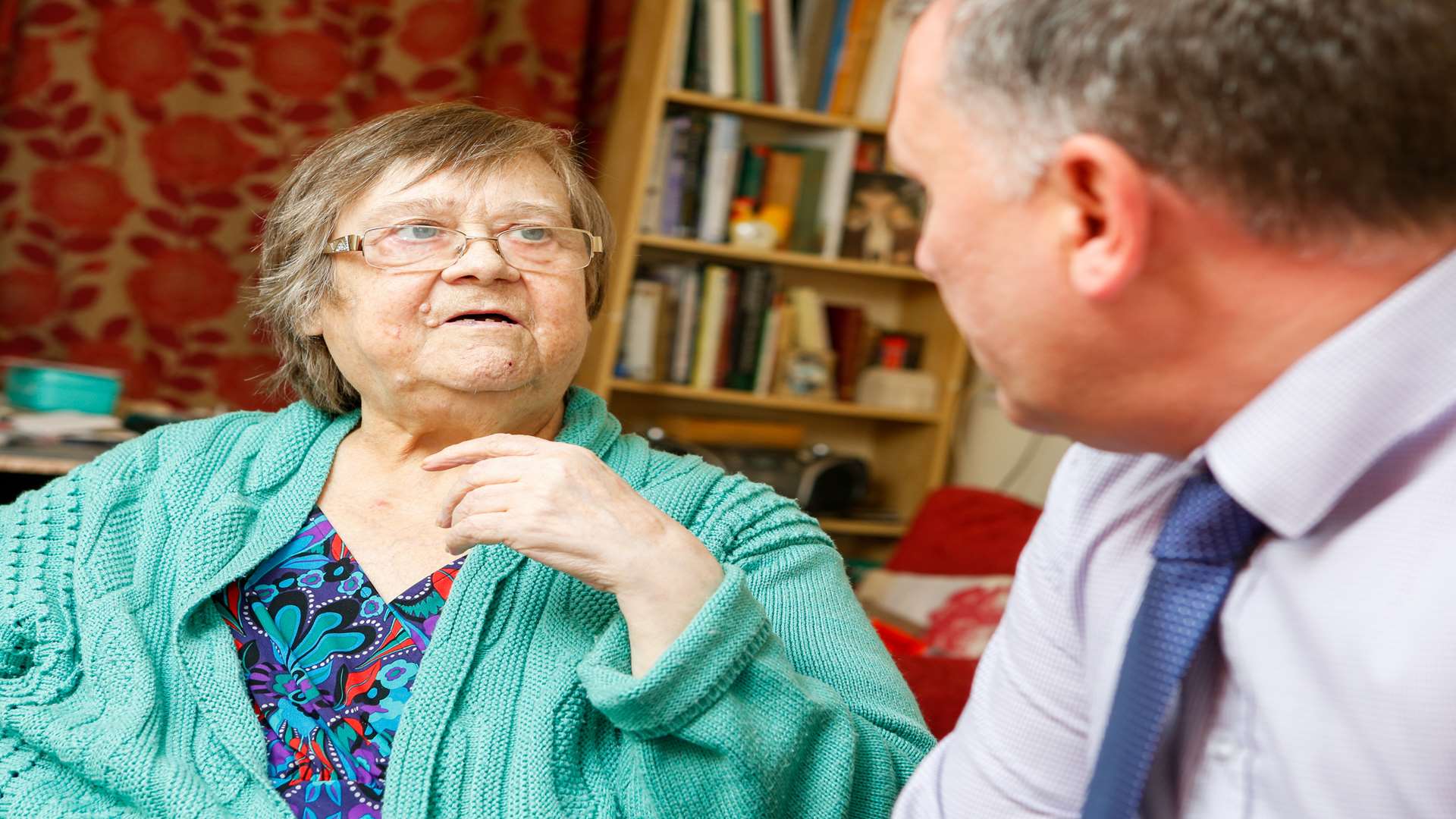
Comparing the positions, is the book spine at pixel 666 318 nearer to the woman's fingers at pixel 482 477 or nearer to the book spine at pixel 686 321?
the book spine at pixel 686 321

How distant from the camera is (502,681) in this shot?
1.19m

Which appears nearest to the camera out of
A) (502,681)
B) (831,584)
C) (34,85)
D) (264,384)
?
(502,681)

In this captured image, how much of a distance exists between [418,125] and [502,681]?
63 cm

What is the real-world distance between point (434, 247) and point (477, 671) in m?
0.46

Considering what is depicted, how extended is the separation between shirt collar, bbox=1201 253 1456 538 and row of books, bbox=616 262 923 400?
2930mm

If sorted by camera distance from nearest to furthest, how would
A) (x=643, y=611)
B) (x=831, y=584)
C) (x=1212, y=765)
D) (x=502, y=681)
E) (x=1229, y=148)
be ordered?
(x=1229, y=148) → (x=1212, y=765) → (x=643, y=611) → (x=502, y=681) → (x=831, y=584)

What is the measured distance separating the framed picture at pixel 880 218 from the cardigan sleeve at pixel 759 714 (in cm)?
250

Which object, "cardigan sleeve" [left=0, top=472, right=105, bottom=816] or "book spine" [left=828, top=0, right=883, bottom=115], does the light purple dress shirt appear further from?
"book spine" [left=828, top=0, right=883, bottom=115]

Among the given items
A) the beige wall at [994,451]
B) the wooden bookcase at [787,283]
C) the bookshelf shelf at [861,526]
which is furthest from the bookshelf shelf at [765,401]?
the bookshelf shelf at [861,526]

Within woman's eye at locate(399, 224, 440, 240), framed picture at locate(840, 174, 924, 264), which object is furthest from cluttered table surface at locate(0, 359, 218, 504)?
framed picture at locate(840, 174, 924, 264)

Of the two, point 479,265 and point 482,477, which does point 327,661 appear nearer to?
point 482,477

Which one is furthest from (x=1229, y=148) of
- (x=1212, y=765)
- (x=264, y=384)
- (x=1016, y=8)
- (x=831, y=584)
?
(x=264, y=384)

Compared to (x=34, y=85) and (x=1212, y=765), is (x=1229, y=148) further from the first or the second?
(x=34, y=85)

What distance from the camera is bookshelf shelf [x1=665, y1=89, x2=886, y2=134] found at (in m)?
3.40
